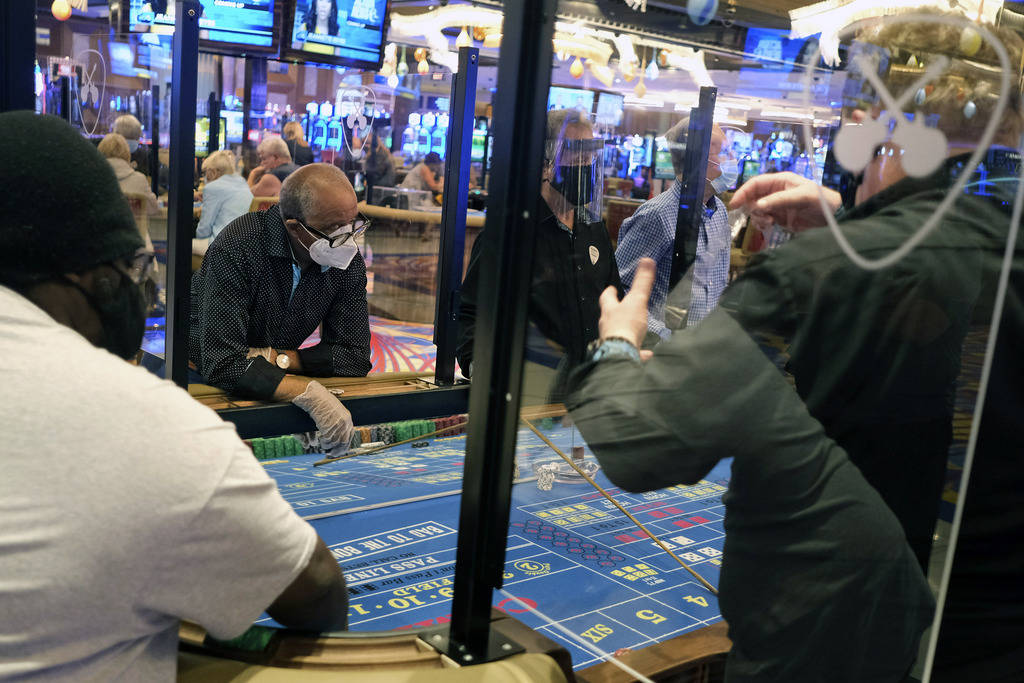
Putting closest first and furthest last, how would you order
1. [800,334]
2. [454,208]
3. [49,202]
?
[800,334] → [49,202] → [454,208]

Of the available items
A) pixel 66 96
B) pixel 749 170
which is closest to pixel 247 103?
pixel 66 96

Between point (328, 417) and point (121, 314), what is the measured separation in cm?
211

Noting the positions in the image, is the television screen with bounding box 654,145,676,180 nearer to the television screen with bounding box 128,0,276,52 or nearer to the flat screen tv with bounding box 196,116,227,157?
the television screen with bounding box 128,0,276,52

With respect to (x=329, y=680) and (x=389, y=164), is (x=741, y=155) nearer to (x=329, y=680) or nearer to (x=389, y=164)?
(x=329, y=680)

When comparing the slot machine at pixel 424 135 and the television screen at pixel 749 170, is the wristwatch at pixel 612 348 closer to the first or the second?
the television screen at pixel 749 170

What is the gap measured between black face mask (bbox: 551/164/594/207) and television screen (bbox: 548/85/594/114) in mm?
78

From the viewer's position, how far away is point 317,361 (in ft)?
11.6

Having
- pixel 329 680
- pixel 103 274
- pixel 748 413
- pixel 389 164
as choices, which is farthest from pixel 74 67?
pixel 389 164

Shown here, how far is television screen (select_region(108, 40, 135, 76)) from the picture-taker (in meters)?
3.49

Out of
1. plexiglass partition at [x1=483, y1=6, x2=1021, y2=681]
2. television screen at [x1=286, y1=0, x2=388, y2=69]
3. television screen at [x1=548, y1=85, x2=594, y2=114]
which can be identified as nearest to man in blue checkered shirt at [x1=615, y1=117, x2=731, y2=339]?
plexiglass partition at [x1=483, y1=6, x2=1021, y2=681]

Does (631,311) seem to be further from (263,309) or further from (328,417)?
(263,309)

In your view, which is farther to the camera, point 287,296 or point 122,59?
point 122,59

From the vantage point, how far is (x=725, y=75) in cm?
100

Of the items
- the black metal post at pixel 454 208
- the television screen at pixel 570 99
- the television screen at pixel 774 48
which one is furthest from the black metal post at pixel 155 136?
the television screen at pixel 774 48
